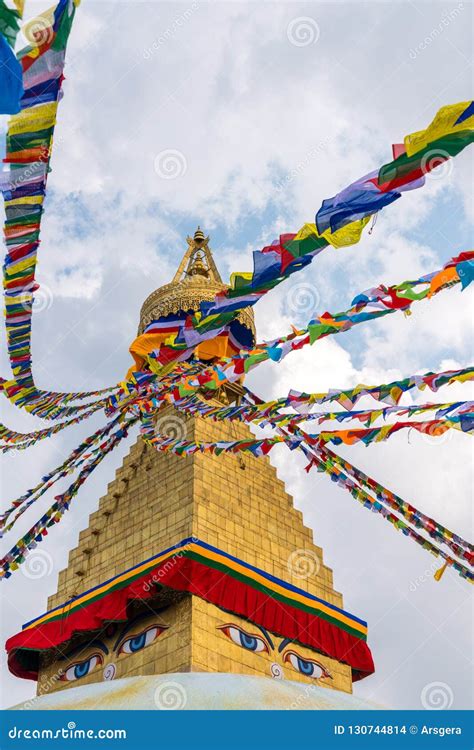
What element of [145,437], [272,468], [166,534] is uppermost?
[272,468]

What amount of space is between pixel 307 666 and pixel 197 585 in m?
2.06

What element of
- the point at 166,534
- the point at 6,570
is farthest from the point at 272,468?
the point at 6,570

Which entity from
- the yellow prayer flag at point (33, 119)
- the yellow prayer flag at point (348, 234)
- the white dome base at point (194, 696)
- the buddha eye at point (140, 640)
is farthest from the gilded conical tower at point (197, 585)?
the yellow prayer flag at point (33, 119)

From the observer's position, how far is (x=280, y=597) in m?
11.7

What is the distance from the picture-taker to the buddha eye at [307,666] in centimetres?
1145

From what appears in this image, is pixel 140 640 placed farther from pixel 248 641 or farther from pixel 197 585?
pixel 248 641

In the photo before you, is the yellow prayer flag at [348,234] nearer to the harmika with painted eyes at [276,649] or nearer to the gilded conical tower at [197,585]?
the gilded conical tower at [197,585]

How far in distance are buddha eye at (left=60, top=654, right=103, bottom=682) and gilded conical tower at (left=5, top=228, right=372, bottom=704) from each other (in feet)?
0.07

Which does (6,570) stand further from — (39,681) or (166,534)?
(166,534)

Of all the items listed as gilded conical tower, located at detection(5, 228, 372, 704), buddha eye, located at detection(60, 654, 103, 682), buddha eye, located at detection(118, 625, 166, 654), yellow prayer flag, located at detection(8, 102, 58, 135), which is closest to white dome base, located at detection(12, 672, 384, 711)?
gilded conical tower, located at detection(5, 228, 372, 704)

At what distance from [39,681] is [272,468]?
4.71 metres

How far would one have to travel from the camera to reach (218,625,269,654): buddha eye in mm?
10930

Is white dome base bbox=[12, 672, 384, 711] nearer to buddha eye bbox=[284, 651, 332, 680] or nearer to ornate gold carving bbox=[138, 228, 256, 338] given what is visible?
buddha eye bbox=[284, 651, 332, 680]

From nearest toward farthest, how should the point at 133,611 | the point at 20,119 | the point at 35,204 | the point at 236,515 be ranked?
1. the point at 20,119
2. the point at 35,204
3. the point at 133,611
4. the point at 236,515
